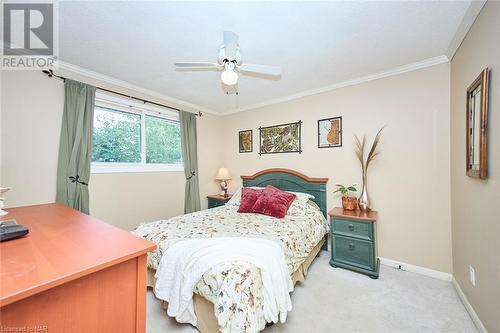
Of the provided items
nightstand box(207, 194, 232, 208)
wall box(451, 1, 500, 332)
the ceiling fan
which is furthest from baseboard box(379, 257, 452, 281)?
the ceiling fan

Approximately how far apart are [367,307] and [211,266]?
148 cm

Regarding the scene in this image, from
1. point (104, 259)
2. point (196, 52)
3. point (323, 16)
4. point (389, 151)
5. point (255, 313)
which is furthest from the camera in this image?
point (389, 151)

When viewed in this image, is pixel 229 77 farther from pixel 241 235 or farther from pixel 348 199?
pixel 348 199

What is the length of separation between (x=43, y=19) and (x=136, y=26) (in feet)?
2.46

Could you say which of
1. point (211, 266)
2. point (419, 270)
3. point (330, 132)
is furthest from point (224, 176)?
→ point (419, 270)

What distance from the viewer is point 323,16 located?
5.48 feet

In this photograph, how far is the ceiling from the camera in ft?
5.25

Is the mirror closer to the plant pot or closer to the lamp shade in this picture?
the plant pot

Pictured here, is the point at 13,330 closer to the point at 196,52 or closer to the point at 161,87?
the point at 196,52

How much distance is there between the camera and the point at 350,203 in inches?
105

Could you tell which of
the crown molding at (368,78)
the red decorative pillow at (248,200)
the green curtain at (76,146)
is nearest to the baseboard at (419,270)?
the red decorative pillow at (248,200)

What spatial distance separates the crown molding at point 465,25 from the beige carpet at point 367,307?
2.40m

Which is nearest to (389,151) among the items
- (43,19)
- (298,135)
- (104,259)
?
(298,135)

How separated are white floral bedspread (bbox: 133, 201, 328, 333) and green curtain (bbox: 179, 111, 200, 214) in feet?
2.94
